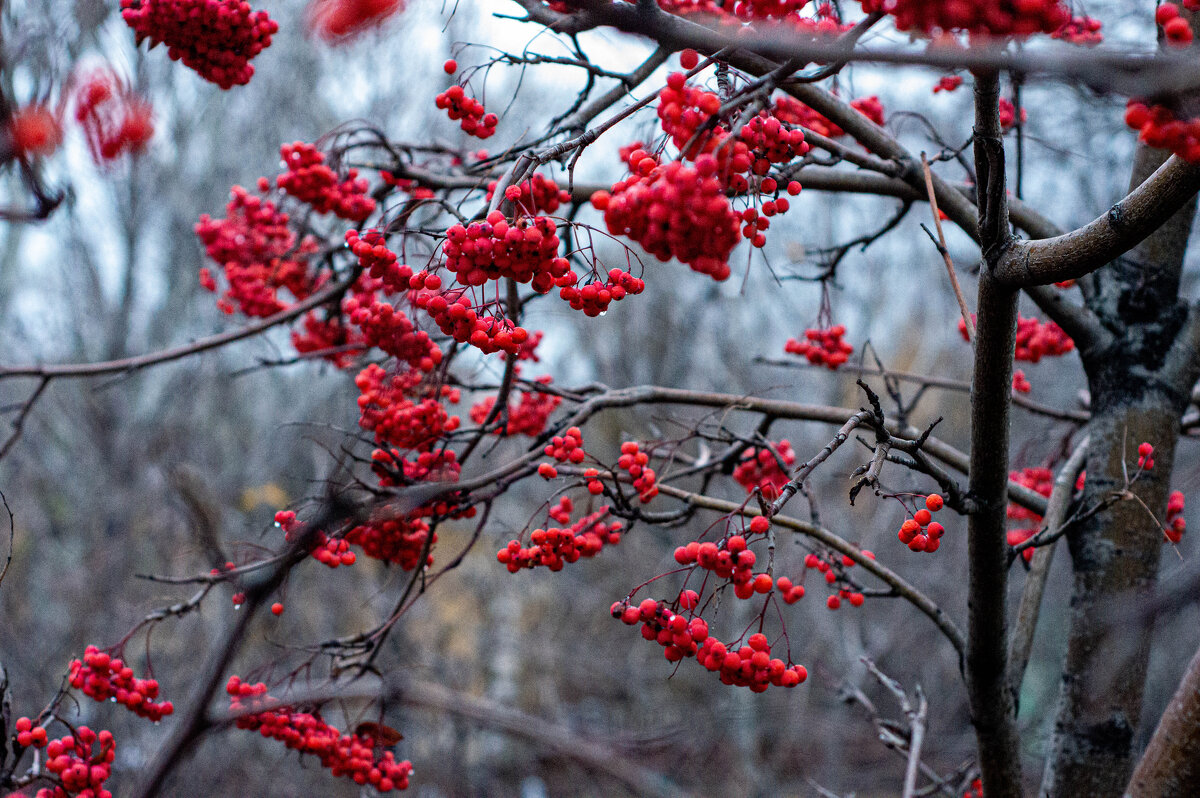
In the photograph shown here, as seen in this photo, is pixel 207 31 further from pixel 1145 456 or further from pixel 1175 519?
pixel 1175 519

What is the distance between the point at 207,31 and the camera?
260 centimetres

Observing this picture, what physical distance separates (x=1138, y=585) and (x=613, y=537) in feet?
5.80

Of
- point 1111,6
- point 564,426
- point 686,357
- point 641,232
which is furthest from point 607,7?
point 686,357

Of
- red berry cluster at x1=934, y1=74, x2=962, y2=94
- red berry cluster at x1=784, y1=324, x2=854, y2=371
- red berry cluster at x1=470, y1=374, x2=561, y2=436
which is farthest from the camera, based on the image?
red berry cluster at x1=784, y1=324, x2=854, y2=371

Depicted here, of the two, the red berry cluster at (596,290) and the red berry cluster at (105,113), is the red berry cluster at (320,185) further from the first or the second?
the red berry cluster at (596,290)

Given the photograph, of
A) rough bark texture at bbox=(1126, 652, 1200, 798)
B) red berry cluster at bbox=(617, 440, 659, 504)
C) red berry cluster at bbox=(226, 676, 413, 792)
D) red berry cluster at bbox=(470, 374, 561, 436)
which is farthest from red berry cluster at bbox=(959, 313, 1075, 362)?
red berry cluster at bbox=(226, 676, 413, 792)

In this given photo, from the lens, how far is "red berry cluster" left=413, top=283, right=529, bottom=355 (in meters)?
1.82

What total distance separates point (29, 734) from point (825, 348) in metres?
3.07

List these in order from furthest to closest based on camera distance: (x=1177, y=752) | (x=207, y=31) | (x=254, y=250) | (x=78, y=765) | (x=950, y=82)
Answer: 1. (x=254, y=250)
2. (x=950, y=82)
3. (x=207, y=31)
4. (x=78, y=765)
5. (x=1177, y=752)

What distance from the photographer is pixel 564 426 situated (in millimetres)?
2824

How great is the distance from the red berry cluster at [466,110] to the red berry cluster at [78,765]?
6.56 ft

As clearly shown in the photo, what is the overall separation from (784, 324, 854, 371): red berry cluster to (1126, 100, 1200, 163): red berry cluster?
7.81ft

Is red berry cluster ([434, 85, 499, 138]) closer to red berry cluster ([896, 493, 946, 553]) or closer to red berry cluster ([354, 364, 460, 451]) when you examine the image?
red berry cluster ([354, 364, 460, 451])

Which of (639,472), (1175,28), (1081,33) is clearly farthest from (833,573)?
(1081,33)
